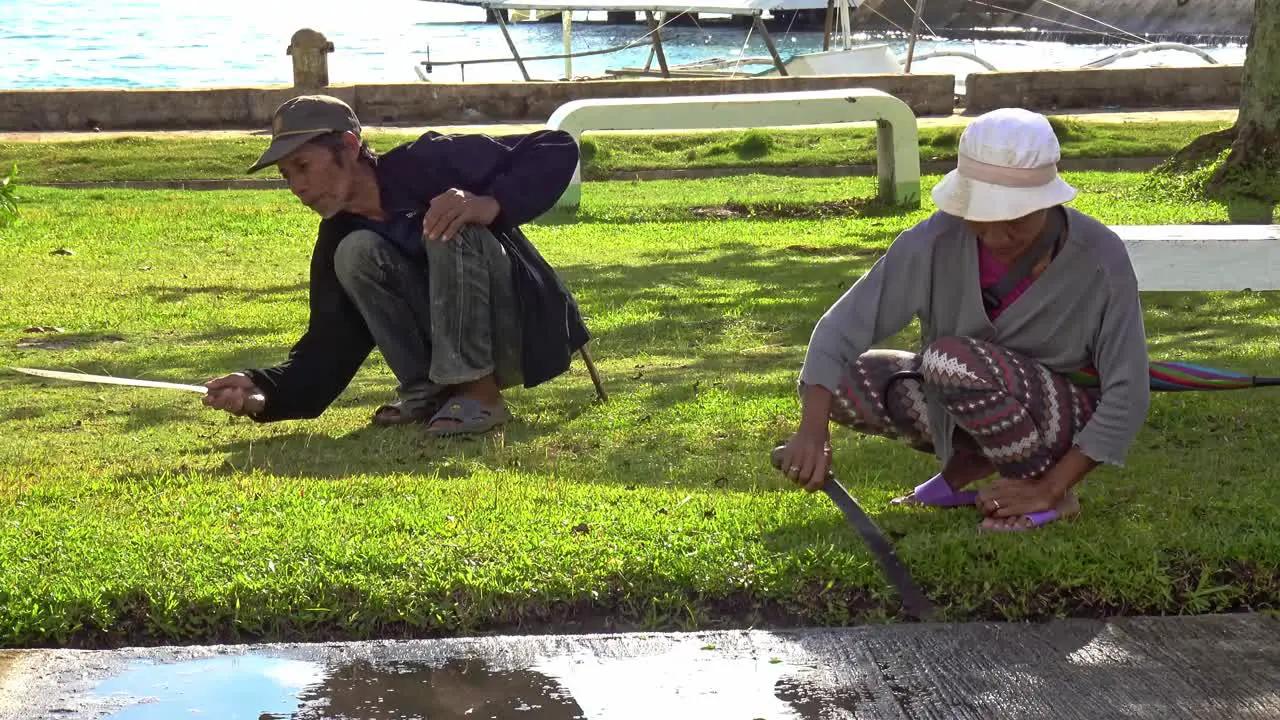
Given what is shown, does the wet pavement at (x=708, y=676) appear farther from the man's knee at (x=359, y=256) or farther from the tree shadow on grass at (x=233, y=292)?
the tree shadow on grass at (x=233, y=292)

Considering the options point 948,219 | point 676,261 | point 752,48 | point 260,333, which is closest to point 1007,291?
point 948,219

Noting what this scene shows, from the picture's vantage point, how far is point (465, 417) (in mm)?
4918

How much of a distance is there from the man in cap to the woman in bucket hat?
1466 millimetres

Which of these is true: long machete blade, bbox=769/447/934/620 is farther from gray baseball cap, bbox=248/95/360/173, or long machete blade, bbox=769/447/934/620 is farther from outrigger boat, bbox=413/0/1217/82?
outrigger boat, bbox=413/0/1217/82

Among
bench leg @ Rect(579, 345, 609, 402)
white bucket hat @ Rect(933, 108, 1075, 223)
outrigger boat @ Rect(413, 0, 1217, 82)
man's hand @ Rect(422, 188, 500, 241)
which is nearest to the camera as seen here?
white bucket hat @ Rect(933, 108, 1075, 223)

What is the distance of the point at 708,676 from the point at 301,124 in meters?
2.35

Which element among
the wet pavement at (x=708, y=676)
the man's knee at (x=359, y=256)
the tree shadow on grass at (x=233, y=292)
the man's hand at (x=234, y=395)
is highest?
the man's knee at (x=359, y=256)

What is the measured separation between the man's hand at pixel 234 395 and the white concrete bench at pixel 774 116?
6599 mm

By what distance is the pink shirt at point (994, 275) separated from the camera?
3.58m

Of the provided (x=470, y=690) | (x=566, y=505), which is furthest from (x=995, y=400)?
(x=470, y=690)

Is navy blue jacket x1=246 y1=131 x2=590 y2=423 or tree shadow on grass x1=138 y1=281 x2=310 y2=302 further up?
navy blue jacket x1=246 y1=131 x2=590 y2=423

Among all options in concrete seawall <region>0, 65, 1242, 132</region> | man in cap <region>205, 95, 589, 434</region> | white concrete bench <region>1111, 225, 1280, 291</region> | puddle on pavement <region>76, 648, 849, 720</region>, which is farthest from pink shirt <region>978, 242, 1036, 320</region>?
concrete seawall <region>0, 65, 1242, 132</region>

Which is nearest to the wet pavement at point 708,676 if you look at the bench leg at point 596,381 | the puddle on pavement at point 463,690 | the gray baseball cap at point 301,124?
the puddle on pavement at point 463,690

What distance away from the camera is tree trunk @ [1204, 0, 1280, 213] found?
1028 cm
